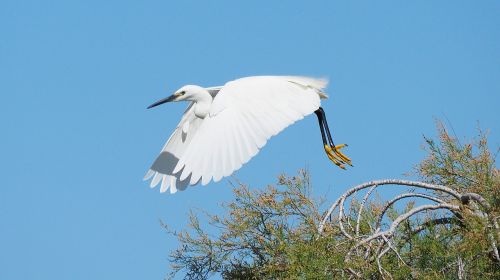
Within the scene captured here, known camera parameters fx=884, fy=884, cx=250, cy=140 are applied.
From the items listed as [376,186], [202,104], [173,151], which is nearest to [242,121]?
[202,104]

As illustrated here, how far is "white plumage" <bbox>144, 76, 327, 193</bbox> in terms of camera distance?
5.05 m

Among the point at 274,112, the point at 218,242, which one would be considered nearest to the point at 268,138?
the point at 274,112

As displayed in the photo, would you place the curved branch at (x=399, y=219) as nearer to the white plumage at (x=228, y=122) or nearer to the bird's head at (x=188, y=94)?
the white plumage at (x=228, y=122)

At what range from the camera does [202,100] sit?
603 cm

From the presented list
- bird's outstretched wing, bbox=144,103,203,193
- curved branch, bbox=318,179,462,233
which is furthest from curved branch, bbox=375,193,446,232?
bird's outstretched wing, bbox=144,103,203,193

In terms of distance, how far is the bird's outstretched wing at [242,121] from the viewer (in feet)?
16.5

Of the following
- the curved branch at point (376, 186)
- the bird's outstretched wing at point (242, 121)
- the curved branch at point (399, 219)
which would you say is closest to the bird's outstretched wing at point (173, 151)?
the bird's outstretched wing at point (242, 121)

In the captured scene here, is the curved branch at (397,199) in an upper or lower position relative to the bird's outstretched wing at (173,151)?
lower

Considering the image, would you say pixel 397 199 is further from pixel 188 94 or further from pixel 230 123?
pixel 188 94

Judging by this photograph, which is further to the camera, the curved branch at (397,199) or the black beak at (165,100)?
the black beak at (165,100)

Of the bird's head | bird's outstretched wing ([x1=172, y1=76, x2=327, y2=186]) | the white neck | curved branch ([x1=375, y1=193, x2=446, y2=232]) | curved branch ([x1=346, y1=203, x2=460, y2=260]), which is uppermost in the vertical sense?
the bird's head

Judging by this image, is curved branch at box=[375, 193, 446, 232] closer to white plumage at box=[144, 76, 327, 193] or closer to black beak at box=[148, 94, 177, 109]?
white plumage at box=[144, 76, 327, 193]

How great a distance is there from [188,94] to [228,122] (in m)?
0.79

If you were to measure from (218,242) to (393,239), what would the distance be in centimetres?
128
